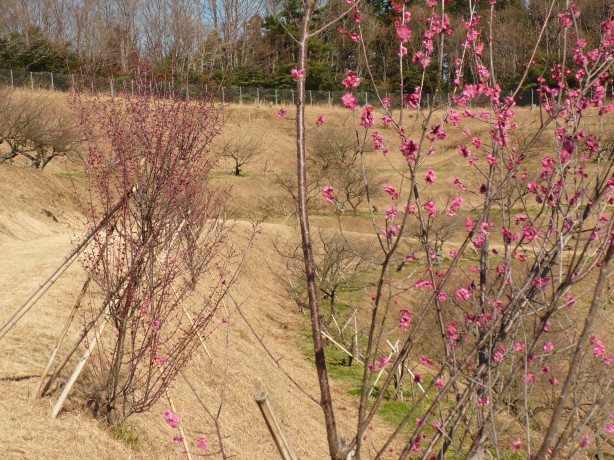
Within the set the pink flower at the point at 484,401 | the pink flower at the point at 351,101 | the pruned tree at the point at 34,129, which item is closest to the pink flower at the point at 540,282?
the pink flower at the point at 484,401

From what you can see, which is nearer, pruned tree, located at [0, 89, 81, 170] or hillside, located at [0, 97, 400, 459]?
hillside, located at [0, 97, 400, 459]

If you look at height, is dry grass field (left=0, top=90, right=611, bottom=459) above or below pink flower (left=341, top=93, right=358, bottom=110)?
below

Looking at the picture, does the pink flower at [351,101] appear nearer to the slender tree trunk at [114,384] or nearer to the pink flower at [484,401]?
the pink flower at [484,401]

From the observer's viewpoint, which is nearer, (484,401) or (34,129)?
(484,401)

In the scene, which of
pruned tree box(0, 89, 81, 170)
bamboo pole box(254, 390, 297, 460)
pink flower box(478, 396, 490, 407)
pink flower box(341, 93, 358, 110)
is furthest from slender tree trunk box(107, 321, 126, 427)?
pruned tree box(0, 89, 81, 170)

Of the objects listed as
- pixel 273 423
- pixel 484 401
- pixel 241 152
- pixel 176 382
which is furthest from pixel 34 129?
pixel 273 423

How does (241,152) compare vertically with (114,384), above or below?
below

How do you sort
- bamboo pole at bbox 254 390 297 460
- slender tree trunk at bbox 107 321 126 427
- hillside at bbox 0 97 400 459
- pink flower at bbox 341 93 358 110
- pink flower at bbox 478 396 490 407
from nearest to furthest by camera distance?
1. bamboo pole at bbox 254 390 297 460
2. pink flower at bbox 341 93 358 110
3. pink flower at bbox 478 396 490 407
4. hillside at bbox 0 97 400 459
5. slender tree trunk at bbox 107 321 126 427

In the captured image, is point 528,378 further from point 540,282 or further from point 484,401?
point 540,282

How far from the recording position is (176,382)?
9641 mm

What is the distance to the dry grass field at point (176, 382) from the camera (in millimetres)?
6891

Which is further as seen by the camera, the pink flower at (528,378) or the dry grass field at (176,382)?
the dry grass field at (176,382)

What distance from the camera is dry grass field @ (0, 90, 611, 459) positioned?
689 centimetres

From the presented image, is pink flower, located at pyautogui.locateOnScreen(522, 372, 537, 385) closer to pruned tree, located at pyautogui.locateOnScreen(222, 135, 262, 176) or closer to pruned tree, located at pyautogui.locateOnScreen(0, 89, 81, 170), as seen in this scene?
pruned tree, located at pyautogui.locateOnScreen(0, 89, 81, 170)
